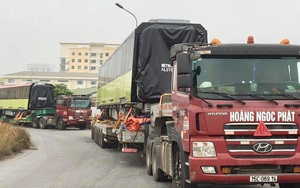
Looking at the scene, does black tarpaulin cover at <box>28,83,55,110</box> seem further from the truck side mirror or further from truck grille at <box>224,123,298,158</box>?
truck grille at <box>224,123,298,158</box>

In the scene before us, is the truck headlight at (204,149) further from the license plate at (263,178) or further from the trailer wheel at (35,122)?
the trailer wheel at (35,122)

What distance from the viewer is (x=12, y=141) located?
1605 cm

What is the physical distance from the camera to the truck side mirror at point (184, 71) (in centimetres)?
635

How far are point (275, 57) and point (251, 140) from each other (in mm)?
1452

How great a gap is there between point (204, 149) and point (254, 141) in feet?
2.38

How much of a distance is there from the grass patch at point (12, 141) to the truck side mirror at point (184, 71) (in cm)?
987

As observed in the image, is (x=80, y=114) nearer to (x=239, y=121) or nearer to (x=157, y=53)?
(x=157, y=53)

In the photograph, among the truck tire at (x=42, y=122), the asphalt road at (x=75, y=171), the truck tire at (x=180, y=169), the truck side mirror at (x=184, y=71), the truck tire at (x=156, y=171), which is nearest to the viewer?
the truck side mirror at (x=184, y=71)

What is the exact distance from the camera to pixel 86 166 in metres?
12.6

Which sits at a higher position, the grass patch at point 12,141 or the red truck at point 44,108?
the red truck at point 44,108

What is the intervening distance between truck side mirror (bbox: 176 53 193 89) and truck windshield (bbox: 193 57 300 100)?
0.18m

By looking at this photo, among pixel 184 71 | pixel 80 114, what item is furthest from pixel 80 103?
pixel 184 71

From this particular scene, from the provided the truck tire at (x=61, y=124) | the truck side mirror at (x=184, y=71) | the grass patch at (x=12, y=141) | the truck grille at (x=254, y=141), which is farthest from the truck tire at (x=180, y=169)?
the truck tire at (x=61, y=124)

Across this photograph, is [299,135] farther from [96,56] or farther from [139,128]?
[96,56]
